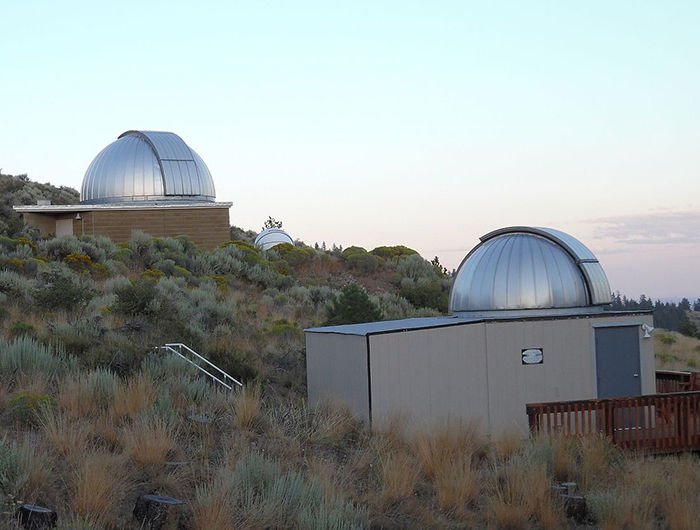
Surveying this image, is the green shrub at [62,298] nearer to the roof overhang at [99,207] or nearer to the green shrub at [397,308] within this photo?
the green shrub at [397,308]

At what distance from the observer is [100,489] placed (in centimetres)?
705

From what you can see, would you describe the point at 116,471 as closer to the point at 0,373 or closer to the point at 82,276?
the point at 0,373

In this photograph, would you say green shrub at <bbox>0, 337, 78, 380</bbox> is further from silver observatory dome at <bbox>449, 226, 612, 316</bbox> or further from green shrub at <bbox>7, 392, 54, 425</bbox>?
silver observatory dome at <bbox>449, 226, 612, 316</bbox>

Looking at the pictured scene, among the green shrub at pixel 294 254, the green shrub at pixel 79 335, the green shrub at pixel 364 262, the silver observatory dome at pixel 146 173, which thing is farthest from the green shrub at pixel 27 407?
the silver observatory dome at pixel 146 173

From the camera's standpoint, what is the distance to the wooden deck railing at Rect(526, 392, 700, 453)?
37.5ft

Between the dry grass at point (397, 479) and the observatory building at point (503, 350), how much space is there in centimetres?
340

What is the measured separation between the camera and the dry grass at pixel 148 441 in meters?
8.18

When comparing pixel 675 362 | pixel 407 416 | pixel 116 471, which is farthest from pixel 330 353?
pixel 675 362

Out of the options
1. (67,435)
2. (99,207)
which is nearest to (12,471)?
(67,435)

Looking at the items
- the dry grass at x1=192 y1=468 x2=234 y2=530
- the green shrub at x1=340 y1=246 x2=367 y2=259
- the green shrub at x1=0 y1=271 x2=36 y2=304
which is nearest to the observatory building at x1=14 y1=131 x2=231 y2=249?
the green shrub at x1=340 y1=246 x2=367 y2=259

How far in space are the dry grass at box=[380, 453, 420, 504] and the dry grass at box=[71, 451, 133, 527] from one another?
2441mm

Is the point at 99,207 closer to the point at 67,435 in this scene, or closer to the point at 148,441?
the point at 67,435

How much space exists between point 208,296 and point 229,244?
35.2 ft

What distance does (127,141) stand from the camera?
36.0 m
